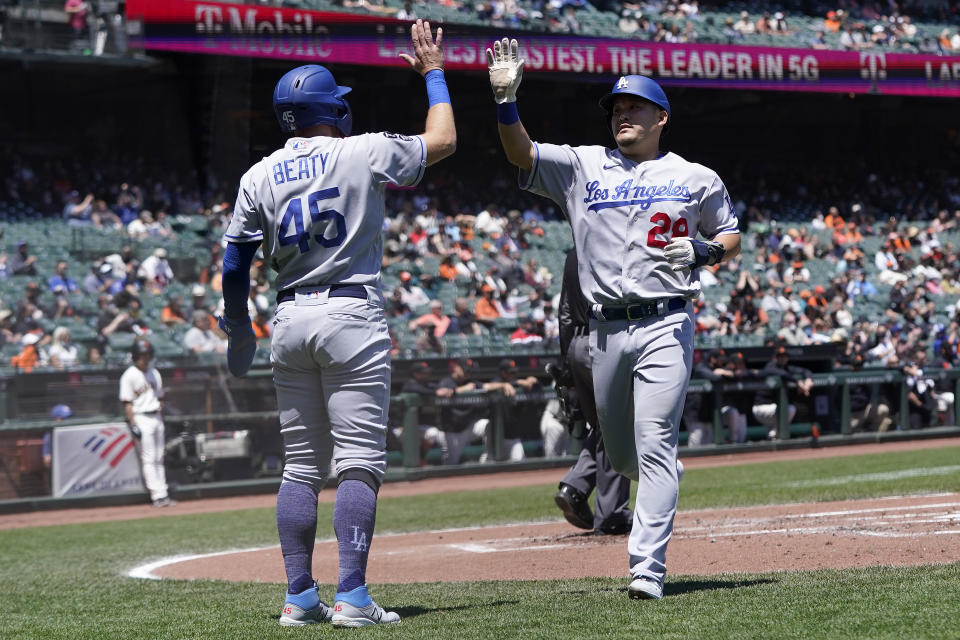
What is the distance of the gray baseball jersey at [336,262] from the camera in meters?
4.13

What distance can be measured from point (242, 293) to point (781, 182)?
24631mm

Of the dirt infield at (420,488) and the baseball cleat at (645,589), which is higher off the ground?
the baseball cleat at (645,589)

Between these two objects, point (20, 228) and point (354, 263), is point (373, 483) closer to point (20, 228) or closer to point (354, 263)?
point (354, 263)

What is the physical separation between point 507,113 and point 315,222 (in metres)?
0.87

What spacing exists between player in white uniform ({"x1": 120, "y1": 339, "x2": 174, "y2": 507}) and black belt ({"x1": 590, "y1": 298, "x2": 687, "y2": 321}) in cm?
853

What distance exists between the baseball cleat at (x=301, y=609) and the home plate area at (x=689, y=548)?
1.58 metres

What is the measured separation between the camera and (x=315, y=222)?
4160 millimetres

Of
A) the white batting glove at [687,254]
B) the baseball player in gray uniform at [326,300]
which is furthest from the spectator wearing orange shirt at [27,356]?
the white batting glove at [687,254]

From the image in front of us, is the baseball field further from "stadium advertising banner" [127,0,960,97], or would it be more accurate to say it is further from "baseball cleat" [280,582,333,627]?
"stadium advertising banner" [127,0,960,97]

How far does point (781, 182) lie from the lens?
2755 cm

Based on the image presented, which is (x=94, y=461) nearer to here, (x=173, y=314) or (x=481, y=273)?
(x=173, y=314)

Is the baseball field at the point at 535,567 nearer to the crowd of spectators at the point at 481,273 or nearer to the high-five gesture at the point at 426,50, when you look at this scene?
the high-five gesture at the point at 426,50

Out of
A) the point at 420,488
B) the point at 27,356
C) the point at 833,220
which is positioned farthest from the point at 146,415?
the point at 833,220

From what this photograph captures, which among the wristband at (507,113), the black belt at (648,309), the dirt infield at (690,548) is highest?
the wristband at (507,113)
